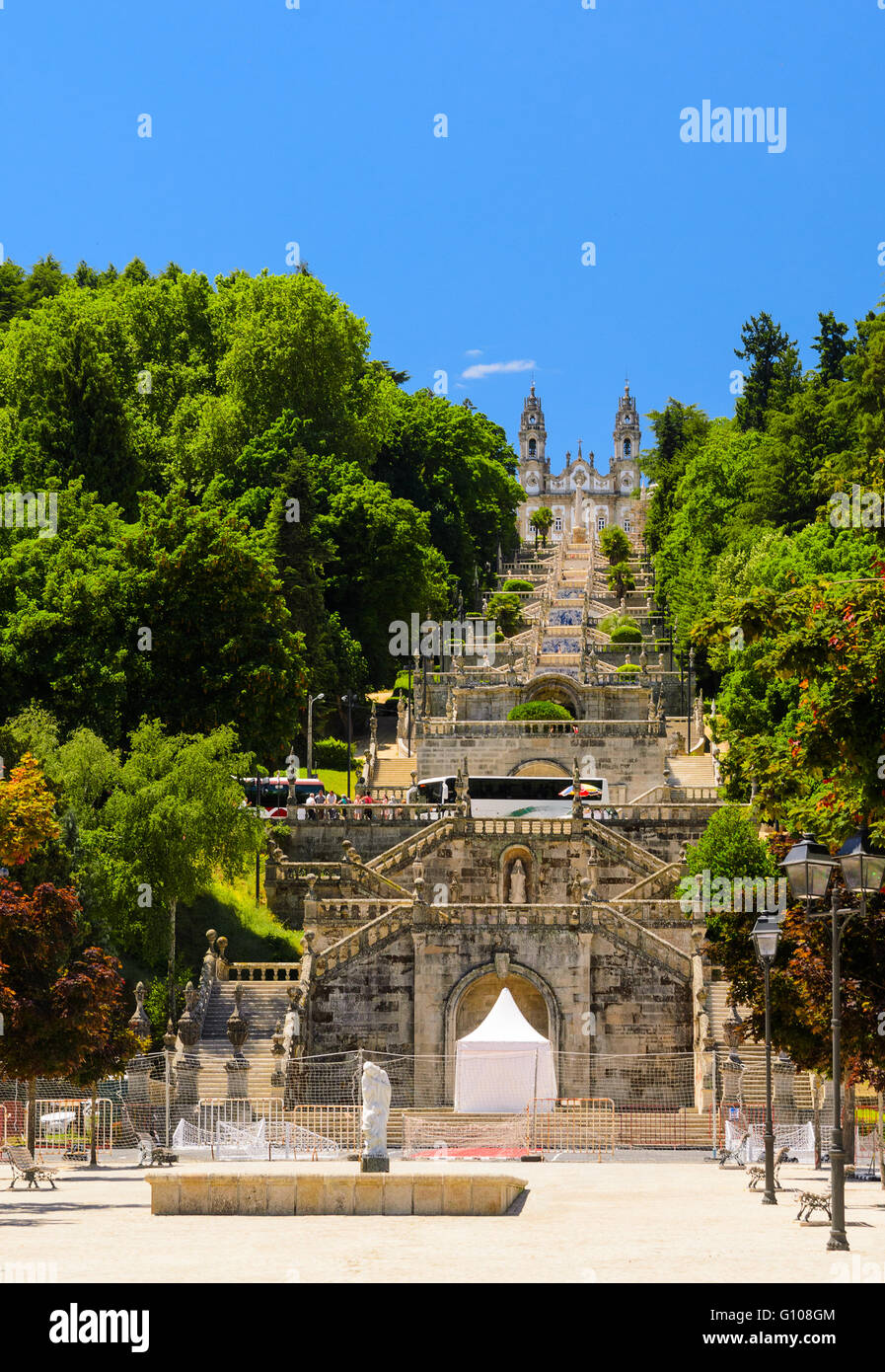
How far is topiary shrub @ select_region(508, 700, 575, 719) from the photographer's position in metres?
72.3

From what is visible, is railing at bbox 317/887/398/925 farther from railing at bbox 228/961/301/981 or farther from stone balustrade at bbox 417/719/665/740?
stone balustrade at bbox 417/719/665/740

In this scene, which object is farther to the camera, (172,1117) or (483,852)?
(483,852)

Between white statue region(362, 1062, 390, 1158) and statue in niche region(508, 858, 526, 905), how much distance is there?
74.4ft

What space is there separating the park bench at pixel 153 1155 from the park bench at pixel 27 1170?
5.80 feet

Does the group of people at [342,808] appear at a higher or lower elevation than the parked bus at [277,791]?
lower

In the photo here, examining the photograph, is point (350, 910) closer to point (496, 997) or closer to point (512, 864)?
point (496, 997)

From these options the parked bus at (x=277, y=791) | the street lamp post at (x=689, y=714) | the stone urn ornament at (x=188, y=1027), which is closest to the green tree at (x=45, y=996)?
the stone urn ornament at (x=188, y=1027)

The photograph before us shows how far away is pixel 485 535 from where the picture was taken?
117500 mm

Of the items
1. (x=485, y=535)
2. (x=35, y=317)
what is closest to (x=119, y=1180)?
(x=35, y=317)

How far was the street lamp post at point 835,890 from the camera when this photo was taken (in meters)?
19.7

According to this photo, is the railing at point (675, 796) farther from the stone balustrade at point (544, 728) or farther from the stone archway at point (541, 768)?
the stone balustrade at point (544, 728)

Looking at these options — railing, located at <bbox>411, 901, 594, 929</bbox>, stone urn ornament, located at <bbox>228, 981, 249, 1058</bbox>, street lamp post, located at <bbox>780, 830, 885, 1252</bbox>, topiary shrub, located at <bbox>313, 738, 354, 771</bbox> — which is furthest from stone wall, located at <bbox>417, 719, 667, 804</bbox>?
street lamp post, located at <bbox>780, 830, 885, 1252</bbox>

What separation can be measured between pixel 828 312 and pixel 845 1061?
73.8 metres
